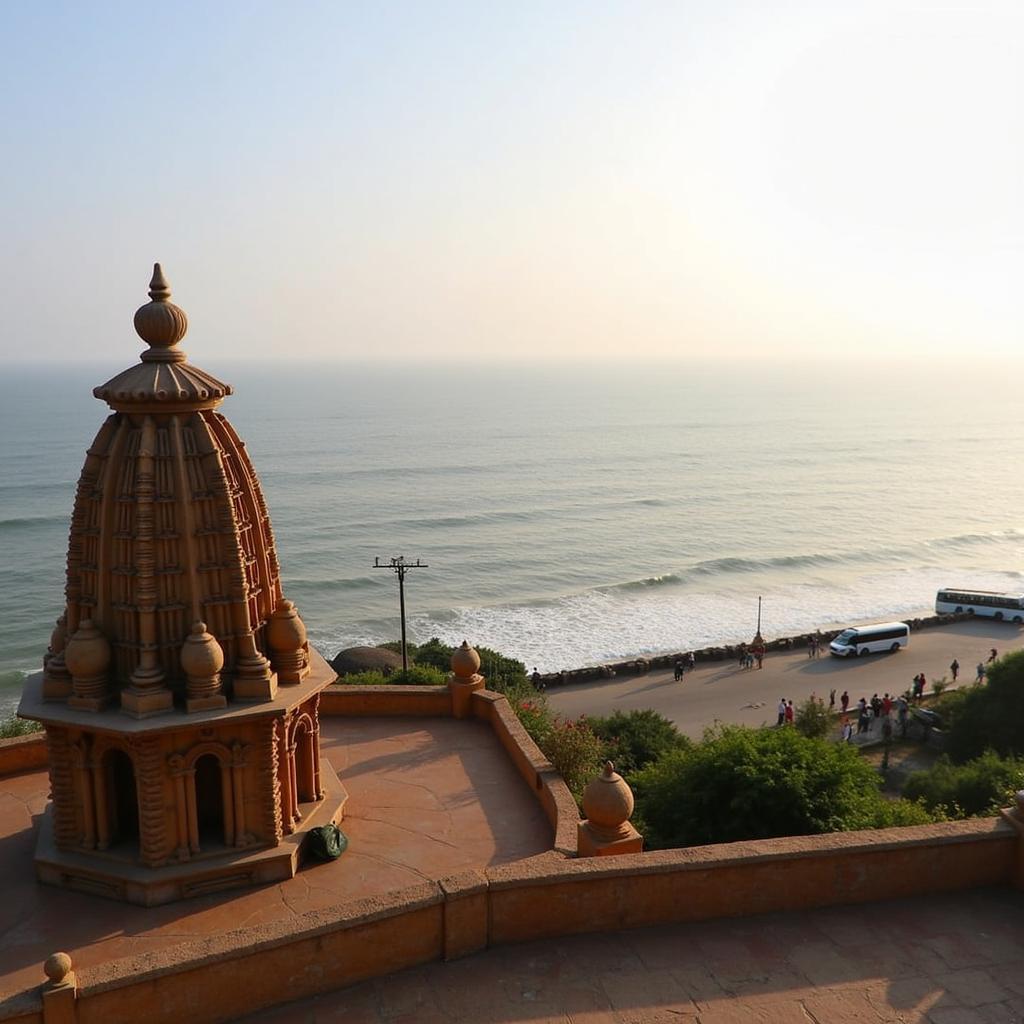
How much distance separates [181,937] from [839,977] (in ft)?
24.2

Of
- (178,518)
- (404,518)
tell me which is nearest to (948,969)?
(178,518)

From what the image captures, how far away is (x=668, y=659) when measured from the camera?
41469mm

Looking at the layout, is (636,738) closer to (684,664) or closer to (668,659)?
(684,664)

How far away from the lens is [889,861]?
33.3 feet

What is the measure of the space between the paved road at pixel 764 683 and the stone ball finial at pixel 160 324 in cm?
2575

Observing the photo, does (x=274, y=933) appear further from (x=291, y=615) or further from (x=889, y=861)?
(x=889, y=861)

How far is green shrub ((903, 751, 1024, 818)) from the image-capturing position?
A: 64.0 ft

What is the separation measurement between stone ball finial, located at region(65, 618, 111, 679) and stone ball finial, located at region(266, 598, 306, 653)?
2.08 meters

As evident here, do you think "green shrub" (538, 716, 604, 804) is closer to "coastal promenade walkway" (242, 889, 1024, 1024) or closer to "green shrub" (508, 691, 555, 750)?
"green shrub" (508, 691, 555, 750)

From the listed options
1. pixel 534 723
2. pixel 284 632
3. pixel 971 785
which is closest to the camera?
pixel 284 632

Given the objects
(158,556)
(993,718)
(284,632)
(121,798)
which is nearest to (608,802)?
(284,632)

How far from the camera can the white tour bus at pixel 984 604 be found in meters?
47.8

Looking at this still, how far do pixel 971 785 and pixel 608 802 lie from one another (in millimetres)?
13573

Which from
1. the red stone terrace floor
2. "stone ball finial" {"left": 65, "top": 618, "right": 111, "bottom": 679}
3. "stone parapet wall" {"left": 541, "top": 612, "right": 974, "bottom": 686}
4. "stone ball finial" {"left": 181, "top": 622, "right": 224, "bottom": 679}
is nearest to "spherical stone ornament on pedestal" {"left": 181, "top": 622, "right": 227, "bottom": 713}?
"stone ball finial" {"left": 181, "top": 622, "right": 224, "bottom": 679}
